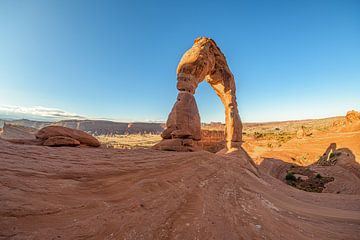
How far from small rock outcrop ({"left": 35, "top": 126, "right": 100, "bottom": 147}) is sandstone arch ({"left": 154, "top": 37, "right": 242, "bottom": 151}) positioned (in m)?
2.89

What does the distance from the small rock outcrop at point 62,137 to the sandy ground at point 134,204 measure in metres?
1.80

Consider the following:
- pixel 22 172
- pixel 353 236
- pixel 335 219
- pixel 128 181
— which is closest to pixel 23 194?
pixel 22 172

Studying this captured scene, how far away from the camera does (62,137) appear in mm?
7121

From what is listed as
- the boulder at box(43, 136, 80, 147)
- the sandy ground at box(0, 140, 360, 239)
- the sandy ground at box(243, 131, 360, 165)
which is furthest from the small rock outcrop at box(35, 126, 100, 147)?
the sandy ground at box(243, 131, 360, 165)

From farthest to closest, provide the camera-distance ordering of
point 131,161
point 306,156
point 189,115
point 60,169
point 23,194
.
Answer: point 306,156 → point 189,115 → point 131,161 → point 60,169 → point 23,194

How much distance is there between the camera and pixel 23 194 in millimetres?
2842

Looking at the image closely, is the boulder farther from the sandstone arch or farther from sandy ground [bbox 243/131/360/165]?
sandy ground [bbox 243/131/360/165]

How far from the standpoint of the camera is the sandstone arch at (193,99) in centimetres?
792

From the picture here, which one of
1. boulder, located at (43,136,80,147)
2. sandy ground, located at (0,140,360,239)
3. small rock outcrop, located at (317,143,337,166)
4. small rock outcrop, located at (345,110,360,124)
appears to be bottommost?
small rock outcrop, located at (317,143,337,166)

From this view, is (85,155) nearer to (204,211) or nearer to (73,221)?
Result: (73,221)

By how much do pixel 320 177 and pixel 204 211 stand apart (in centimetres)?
1402

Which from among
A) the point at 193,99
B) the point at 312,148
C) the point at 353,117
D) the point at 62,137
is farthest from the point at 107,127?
the point at 193,99

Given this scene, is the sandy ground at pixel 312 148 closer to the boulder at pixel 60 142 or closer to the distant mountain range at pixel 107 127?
the boulder at pixel 60 142

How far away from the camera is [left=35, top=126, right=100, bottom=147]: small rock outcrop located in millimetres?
6970
